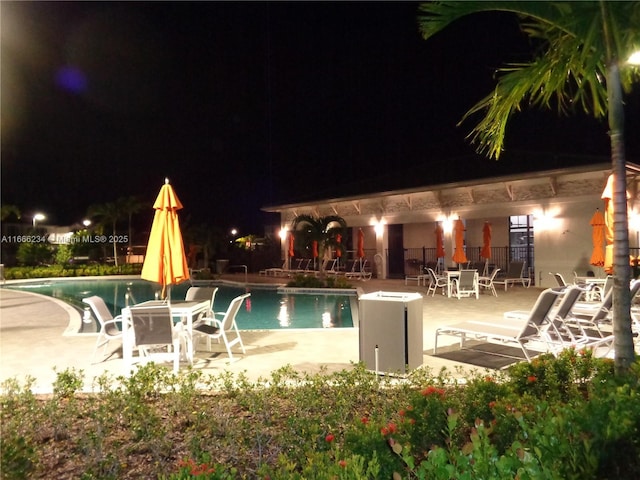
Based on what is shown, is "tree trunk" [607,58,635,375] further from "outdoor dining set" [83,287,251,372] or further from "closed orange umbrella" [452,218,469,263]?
"closed orange umbrella" [452,218,469,263]

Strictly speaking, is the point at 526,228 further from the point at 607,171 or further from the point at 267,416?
the point at 267,416

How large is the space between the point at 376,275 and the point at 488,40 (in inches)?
410

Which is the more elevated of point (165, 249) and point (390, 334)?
point (165, 249)

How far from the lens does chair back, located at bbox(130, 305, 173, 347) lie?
5.16m

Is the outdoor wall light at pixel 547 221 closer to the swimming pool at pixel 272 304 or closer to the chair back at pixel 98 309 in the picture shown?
the swimming pool at pixel 272 304

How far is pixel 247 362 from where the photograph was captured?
5.64 meters

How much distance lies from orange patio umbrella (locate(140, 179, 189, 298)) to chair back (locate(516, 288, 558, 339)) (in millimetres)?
4328

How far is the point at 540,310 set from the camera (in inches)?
200

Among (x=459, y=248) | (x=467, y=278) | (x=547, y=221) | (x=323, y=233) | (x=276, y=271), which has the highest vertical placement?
(x=547, y=221)

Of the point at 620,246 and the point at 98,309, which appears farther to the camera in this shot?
the point at 98,309

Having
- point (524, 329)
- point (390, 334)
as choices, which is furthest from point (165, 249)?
point (524, 329)

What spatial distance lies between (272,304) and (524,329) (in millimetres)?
8406

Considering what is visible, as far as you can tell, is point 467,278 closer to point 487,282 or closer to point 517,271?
point 487,282

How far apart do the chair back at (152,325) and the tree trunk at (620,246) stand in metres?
4.24
